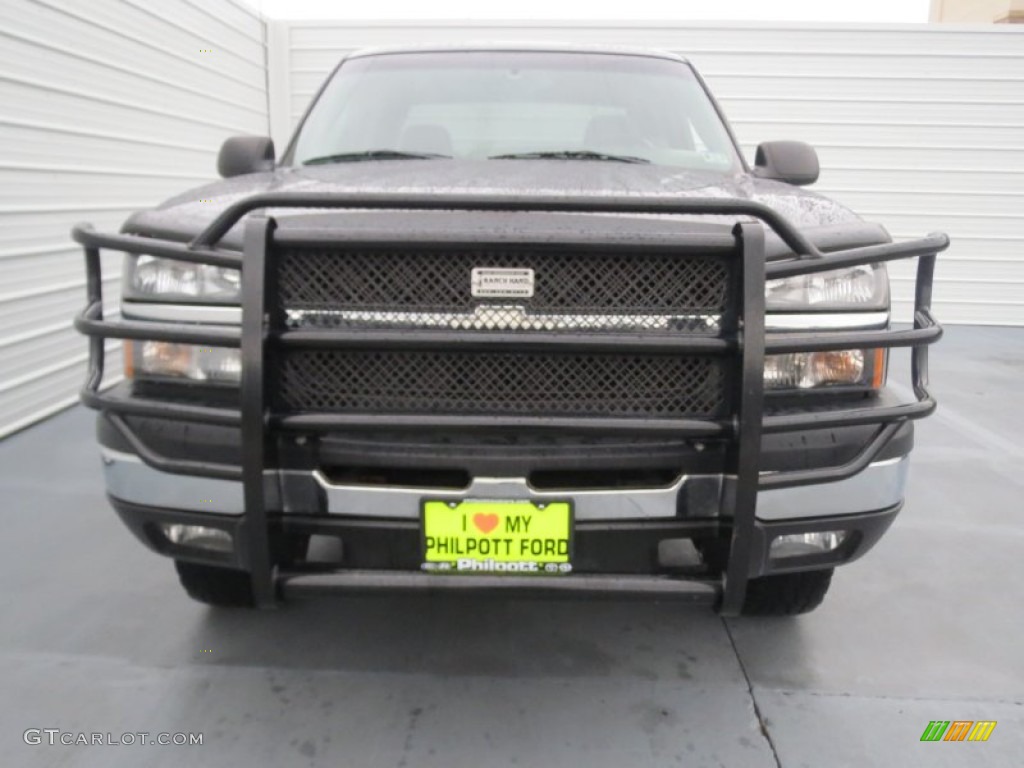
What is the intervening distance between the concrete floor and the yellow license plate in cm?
12

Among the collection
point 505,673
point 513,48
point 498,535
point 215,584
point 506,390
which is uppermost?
point 513,48

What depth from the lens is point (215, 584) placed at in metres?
2.46

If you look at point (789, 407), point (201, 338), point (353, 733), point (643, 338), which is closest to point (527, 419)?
point (643, 338)

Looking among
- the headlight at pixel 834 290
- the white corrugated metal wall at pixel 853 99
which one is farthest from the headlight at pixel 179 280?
the white corrugated metal wall at pixel 853 99

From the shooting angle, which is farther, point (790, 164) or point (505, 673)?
point (790, 164)

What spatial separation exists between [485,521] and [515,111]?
6.14ft

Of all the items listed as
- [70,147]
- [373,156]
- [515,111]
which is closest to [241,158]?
[373,156]

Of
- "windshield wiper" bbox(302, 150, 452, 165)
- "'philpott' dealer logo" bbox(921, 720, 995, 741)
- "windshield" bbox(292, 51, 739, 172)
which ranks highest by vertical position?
"windshield" bbox(292, 51, 739, 172)

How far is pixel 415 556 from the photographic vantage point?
1.80 metres

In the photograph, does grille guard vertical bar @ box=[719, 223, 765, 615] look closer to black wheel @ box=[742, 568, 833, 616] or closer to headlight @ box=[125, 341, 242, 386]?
black wheel @ box=[742, 568, 833, 616]

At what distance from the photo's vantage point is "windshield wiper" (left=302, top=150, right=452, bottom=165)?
2746 millimetres

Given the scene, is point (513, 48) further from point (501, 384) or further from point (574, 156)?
point (501, 384)

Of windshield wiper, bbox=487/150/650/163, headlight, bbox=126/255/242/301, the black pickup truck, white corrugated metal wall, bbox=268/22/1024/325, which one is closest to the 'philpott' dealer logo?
the black pickup truck

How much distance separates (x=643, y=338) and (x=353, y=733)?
1280 millimetres
